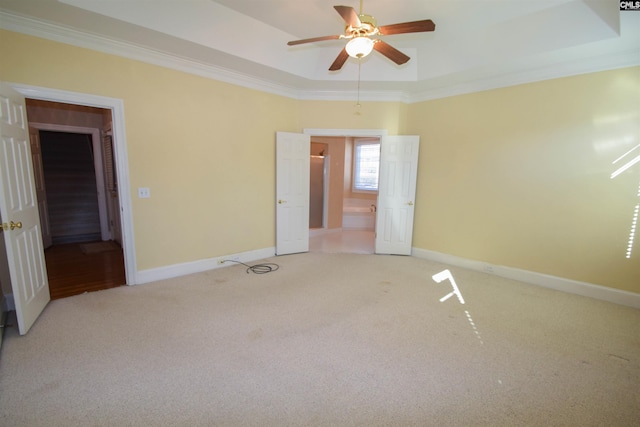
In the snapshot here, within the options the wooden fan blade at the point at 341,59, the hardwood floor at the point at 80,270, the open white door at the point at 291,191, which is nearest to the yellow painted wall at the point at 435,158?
the open white door at the point at 291,191

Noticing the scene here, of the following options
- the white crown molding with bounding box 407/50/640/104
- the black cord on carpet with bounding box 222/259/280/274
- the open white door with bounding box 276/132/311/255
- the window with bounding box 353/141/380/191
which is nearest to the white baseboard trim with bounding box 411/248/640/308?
the open white door with bounding box 276/132/311/255

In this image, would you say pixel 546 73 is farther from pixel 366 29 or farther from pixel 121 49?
pixel 121 49

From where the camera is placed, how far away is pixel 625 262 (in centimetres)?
311

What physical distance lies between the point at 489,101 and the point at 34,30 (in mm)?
5259

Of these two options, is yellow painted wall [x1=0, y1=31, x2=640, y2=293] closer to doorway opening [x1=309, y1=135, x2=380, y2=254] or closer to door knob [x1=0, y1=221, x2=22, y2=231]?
door knob [x1=0, y1=221, x2=22, y2=231]

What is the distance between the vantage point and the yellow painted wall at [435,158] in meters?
3.05

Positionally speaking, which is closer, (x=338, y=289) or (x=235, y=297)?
(x=235, y=297)

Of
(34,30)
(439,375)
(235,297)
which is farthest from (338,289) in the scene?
(34,30)

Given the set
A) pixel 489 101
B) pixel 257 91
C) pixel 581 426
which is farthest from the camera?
pixel 257 91

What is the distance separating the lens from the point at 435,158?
4.54 metres

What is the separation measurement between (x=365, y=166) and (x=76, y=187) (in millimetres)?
7150

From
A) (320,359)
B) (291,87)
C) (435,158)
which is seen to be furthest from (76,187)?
(435,158)

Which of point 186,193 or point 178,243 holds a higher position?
point 186,193

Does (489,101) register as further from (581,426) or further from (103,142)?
(103,142)
